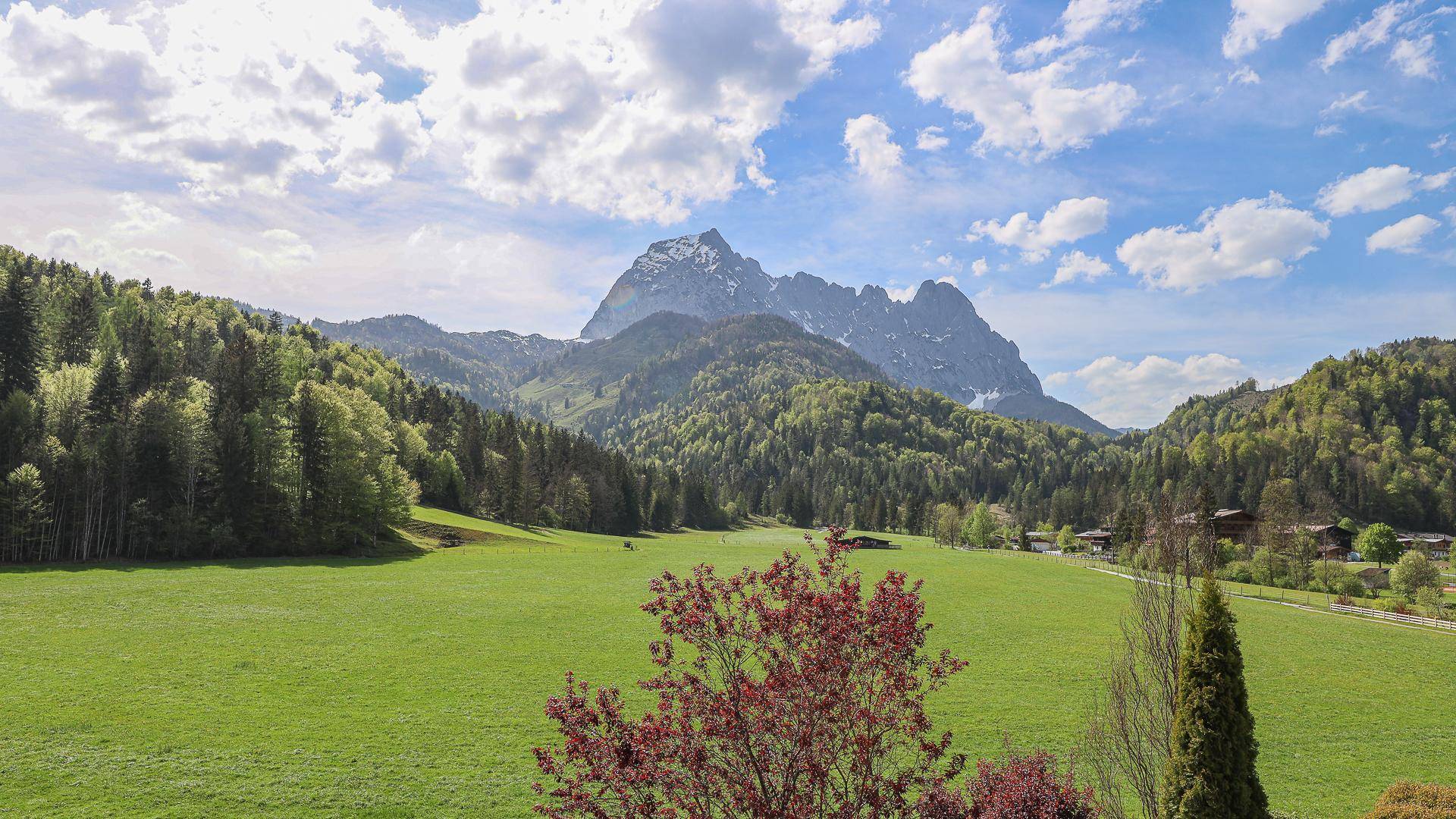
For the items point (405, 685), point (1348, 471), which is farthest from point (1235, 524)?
point (405, 685)

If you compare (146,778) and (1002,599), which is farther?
(1002,599)

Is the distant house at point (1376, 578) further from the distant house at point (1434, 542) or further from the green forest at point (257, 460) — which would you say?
the distant house at point (1434, 542)

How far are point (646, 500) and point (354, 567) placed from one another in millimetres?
92882

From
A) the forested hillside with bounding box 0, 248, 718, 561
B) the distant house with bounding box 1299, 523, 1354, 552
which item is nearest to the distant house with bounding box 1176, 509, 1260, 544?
the distant house with bounding box 1299, 523, 1354, 552

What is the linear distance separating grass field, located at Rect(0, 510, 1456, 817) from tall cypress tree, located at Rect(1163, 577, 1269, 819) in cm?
1011

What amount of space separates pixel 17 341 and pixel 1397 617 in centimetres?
13138

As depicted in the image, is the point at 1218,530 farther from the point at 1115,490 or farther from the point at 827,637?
the point at 827,637

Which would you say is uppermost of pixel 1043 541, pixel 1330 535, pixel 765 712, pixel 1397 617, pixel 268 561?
pixel 765 712

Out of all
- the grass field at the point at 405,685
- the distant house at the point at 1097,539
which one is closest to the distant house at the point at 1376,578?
the grass field at the point at 405,685

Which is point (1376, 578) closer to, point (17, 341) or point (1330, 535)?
point (1330, 535)

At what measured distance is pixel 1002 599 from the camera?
57438mm

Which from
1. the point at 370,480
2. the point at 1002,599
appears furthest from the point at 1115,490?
the point at 370,480

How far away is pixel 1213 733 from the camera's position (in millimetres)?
12508

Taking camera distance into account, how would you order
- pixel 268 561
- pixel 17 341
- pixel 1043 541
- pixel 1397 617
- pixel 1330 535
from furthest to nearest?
pixel 1043 541
pixel 1330 535
pixel 17 341
pixel 268 561
pixel 1397 617
